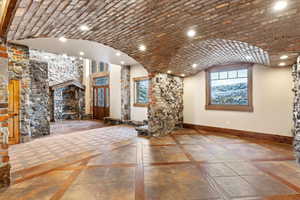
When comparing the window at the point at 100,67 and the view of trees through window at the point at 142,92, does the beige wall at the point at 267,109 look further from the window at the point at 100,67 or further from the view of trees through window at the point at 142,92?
the window at the point at 100,67

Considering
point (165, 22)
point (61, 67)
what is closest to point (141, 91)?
point (165, 22)

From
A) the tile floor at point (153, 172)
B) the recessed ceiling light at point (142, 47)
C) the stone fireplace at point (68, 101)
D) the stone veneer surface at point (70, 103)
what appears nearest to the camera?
the tile floor at point (153, 172)

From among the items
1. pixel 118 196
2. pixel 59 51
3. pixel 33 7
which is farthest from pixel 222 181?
pixel 59 51

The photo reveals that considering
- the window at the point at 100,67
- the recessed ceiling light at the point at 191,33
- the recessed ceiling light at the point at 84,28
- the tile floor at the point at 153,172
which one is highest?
the window at the point at 100,67

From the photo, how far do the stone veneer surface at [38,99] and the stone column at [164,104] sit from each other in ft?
11.9

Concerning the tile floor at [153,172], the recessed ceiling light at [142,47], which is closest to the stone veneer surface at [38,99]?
the tile floor at [153,172]

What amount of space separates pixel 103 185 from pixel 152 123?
292 cm

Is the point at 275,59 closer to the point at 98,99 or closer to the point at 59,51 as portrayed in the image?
the point at 59,51

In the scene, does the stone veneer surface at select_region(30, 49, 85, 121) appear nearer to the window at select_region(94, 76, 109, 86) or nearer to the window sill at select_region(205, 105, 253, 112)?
the window at select_region(94, 76, 109, 86)

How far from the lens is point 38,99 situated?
5039 mm

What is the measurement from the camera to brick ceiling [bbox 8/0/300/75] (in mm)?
1938

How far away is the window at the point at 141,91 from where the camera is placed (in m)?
6.89

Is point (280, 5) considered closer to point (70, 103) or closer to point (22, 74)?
point (22, 74)

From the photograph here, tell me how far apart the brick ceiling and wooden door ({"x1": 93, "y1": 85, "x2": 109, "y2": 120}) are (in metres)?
5.65
